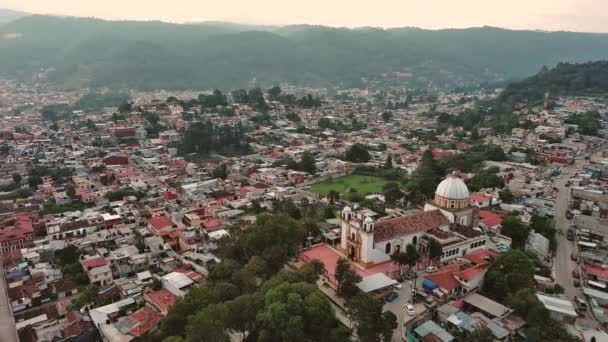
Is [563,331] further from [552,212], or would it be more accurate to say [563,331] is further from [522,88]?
[522,88]

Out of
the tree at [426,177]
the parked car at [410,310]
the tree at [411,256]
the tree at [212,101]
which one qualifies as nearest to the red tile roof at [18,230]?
the tree at [411,256]

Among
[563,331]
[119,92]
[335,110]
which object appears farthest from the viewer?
[119,92]

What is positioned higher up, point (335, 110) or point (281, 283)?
point (281, 283)

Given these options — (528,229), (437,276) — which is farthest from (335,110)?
(437,276)

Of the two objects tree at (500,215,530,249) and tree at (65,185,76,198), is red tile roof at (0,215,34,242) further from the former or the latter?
tree at (500,215,530,249)

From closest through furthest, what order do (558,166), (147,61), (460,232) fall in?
(460,232)
(558,166)
(147,61)

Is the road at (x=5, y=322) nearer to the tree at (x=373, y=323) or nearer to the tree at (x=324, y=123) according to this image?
the tree at (x=373, y=323)

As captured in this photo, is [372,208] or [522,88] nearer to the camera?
[372,208]
